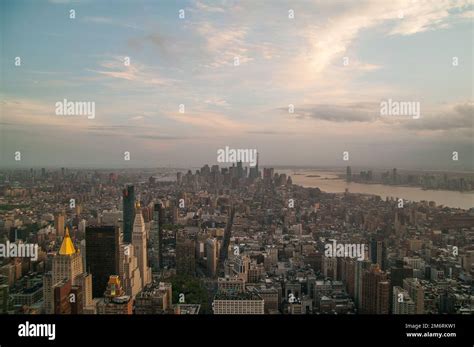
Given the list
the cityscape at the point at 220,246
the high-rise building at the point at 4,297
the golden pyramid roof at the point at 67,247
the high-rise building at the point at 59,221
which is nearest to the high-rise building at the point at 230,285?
the cityscape at the point at 220,246

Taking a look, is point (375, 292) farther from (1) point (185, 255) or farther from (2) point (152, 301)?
(2) point (152, 301)

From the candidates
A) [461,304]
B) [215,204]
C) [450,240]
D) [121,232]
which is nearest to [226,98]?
[215,204]

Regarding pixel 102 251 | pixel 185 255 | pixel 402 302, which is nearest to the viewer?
pixel 402 302

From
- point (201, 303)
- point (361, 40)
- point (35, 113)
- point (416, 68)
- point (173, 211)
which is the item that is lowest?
point (201, 303)

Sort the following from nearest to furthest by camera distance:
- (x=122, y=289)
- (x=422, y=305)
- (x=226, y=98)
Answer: (x=422, y=305)
(x=122, y=289)
(x=226, y=98)

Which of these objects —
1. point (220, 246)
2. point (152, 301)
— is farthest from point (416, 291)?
point (152, 301)

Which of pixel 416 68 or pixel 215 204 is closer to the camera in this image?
pixel 416 68

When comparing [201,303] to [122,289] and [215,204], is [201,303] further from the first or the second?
[215,204]
